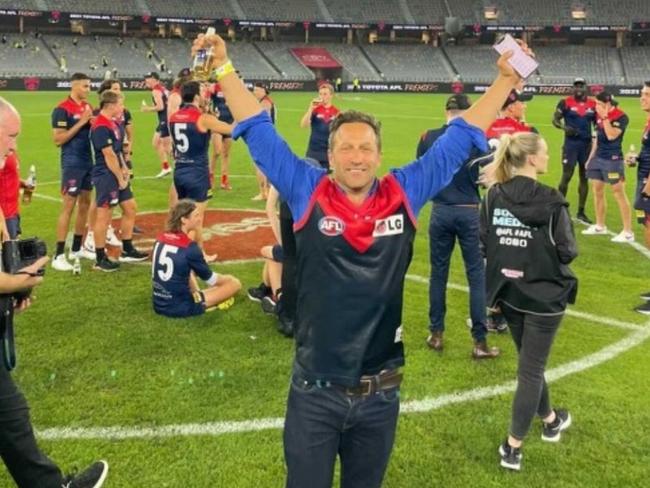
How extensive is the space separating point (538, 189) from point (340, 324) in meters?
2.32

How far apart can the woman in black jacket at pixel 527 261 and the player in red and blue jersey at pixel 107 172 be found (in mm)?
6204

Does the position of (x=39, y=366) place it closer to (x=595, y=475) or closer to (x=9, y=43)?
(x=595, y=475)

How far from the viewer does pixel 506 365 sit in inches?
251

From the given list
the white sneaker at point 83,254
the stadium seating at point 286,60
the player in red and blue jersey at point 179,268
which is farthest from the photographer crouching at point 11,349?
the stadium seating at point 286,60

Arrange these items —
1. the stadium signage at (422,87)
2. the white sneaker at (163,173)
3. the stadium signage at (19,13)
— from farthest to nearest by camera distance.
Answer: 1. the stadium signage at (422,87)
2. the stadium signage at (19,13)
3. the white sneaker at (163,173)

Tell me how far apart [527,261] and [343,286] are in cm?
219

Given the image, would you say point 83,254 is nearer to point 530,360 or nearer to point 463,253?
point 463,253

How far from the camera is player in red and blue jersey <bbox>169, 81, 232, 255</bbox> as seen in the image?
30.3 ft

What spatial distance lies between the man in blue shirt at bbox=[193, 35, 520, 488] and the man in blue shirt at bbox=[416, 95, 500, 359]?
325cm

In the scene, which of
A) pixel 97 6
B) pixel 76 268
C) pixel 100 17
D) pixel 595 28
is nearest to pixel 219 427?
pixel 76 268

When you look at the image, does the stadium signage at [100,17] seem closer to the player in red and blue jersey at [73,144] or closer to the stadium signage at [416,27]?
the stadium signage at [416,27]

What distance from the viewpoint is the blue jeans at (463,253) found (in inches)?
248

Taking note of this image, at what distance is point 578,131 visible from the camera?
1281 centimetres

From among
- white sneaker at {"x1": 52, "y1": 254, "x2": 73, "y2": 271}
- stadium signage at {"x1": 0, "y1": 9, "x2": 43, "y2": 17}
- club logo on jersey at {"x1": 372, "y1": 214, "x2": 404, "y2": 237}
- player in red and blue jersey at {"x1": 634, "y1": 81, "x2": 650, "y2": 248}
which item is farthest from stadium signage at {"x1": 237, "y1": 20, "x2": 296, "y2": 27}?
club logo on jersey at {"x1": 372, "y1": 214, "x2": 404, "y2": 237}
